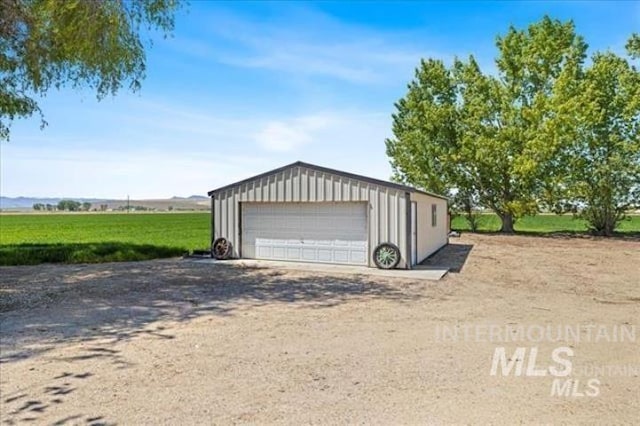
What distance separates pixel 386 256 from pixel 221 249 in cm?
523

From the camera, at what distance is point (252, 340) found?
557 centimetres

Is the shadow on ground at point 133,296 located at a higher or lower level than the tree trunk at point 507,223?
lower

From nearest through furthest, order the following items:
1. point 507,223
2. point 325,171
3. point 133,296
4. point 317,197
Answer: point 133,296 → point 325,171 → point 317,197 → point 507,223

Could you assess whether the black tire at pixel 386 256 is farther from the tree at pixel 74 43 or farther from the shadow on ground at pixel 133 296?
the tree at pixel 74 43

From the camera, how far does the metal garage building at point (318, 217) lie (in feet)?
39.8

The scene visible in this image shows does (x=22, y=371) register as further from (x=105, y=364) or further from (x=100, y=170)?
(x=100, y=170)

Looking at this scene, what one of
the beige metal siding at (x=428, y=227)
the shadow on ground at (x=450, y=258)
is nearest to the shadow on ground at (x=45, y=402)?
the shadow on ground at (x=450, y=258)

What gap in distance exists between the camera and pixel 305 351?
513 cm

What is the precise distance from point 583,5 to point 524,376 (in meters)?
11.8

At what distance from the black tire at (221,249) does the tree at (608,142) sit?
19.5 metres

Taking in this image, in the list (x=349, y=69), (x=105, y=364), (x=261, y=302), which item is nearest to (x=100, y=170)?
(x=349, y=69)

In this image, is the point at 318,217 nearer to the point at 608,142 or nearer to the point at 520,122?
the point at 520,122

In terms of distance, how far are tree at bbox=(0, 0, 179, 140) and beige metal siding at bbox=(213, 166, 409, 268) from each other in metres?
4.43

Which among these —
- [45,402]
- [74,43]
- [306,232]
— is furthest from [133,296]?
[306,232]
